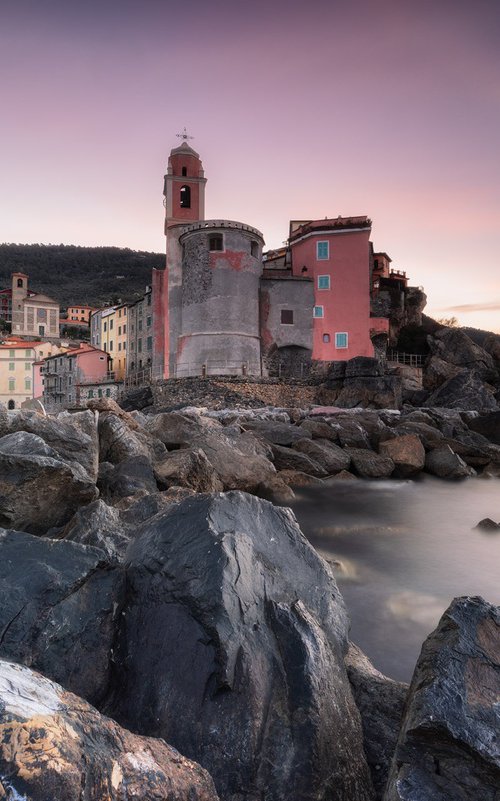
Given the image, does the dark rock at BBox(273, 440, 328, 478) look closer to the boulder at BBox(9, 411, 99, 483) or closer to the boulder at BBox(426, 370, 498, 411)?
the boulder at BBox(9, 411, 99, 483)

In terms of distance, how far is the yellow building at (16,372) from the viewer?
5934 centimetres

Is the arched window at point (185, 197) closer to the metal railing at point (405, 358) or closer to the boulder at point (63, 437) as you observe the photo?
the metal railing at point (405, 358)

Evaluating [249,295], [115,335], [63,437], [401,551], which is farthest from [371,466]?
[115,335]

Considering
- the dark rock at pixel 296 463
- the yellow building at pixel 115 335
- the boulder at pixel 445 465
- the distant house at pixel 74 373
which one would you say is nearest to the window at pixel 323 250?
the boulder at pixel 445 465

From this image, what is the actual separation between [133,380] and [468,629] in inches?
1573

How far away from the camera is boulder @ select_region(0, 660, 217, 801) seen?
1.19 meters

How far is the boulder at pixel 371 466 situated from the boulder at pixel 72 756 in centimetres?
1261

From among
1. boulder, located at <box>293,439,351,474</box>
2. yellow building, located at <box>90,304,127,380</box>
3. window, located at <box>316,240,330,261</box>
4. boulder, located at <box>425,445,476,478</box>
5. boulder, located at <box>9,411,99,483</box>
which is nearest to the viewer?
boulder, located at <box>9,411,99,483</box>

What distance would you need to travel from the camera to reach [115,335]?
168 feet

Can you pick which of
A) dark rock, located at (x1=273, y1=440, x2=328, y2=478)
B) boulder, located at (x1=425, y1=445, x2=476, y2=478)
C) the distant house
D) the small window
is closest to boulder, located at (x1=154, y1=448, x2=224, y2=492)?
dark rock, located at (x1=273, y1=440, x2=328, y2=478)

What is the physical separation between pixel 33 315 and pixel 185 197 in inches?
2413

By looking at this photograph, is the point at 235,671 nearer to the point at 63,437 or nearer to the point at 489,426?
the point at 63,437

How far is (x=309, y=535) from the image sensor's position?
8.42 m

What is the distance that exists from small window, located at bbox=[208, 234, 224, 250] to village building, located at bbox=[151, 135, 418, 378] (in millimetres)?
61
